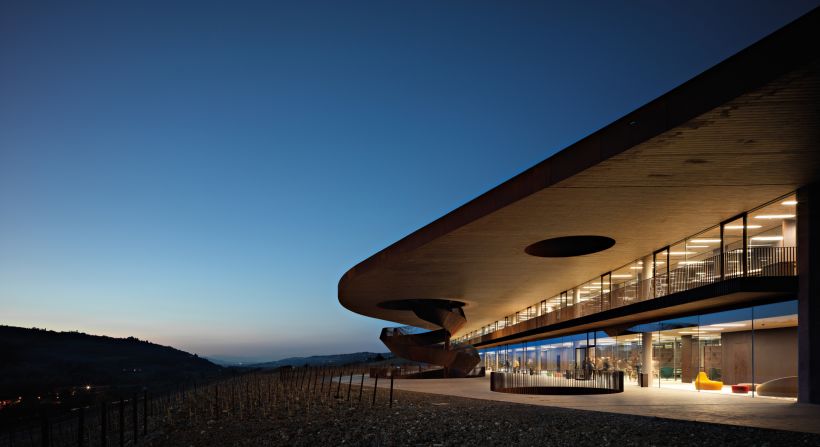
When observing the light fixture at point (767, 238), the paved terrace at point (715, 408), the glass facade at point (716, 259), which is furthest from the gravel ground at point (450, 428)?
the light fixture at point (767, 238)

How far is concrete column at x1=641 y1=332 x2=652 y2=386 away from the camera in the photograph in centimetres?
2599

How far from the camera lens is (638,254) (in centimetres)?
2577

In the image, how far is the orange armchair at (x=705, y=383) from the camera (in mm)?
21236

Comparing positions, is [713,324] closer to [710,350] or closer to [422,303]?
[710,350]

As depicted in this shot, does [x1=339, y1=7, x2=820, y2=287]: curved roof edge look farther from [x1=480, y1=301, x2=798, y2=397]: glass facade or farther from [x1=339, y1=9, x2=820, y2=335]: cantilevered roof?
[x1=480, y1=301, x2=798, y2=397]: glass facade

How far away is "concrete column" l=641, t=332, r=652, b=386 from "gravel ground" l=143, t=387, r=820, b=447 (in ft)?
31.5

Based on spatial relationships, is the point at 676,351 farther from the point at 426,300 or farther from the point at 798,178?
the point at 426,300

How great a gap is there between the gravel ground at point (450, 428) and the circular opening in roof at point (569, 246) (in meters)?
6.18

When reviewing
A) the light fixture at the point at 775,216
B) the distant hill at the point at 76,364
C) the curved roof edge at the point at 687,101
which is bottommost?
the distant hill at the point at 76,364

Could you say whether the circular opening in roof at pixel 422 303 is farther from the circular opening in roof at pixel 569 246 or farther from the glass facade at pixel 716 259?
the circular opening in roof at pixel 569 246

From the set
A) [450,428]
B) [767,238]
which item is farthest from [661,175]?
[450,428]

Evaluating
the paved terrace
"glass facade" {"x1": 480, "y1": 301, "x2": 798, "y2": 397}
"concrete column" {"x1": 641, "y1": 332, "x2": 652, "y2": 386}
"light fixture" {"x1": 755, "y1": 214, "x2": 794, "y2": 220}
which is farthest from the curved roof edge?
"concrete column" {"x1": 641, "y1": 332, "x2": 652, "y2": 386}

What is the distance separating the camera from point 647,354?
86.0 ft

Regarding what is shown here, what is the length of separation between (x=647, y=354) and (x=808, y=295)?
420 inches
